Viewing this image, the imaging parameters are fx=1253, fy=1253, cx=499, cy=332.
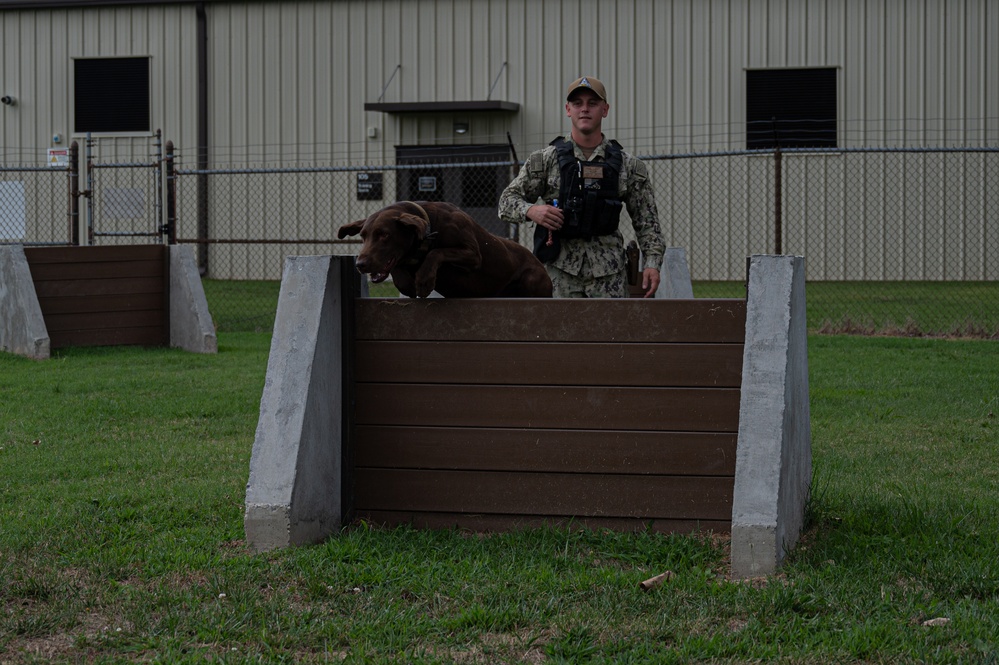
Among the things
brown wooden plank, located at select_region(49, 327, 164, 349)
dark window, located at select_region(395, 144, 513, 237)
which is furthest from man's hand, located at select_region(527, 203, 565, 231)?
dark window, located at select_region(395, 144, 513, 237)

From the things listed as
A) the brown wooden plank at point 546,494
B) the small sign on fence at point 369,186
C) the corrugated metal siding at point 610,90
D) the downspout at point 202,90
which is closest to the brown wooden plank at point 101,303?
the brown wooden plank at point 546,494

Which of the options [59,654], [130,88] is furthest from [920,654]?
[130,88]

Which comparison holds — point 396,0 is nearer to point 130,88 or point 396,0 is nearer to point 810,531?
point 130,88

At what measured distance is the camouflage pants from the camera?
6.28 meters

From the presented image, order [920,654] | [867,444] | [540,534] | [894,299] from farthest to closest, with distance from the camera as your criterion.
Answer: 1. [894,299]
2. [867,444]
3. [540,534]
4. [920,654]

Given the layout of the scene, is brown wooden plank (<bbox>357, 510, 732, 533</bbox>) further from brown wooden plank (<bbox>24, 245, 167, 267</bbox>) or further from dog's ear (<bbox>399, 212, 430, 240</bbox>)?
brown wooden plank (<bbox>24, 245, 167, 267</bbox>)

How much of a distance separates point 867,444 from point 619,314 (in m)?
2.64

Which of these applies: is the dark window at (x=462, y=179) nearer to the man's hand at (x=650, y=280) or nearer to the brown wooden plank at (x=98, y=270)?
the brown wooden plank at (x=98, y=270)

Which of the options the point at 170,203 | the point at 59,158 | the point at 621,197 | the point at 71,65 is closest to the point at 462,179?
the point at 59,158

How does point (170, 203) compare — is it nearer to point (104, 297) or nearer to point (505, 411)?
point (104, 297)

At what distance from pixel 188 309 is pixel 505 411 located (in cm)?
754

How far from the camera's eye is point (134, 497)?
17.5 ft

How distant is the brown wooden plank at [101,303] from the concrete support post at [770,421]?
27.8 feet

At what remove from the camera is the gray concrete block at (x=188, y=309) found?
11.5 metres
